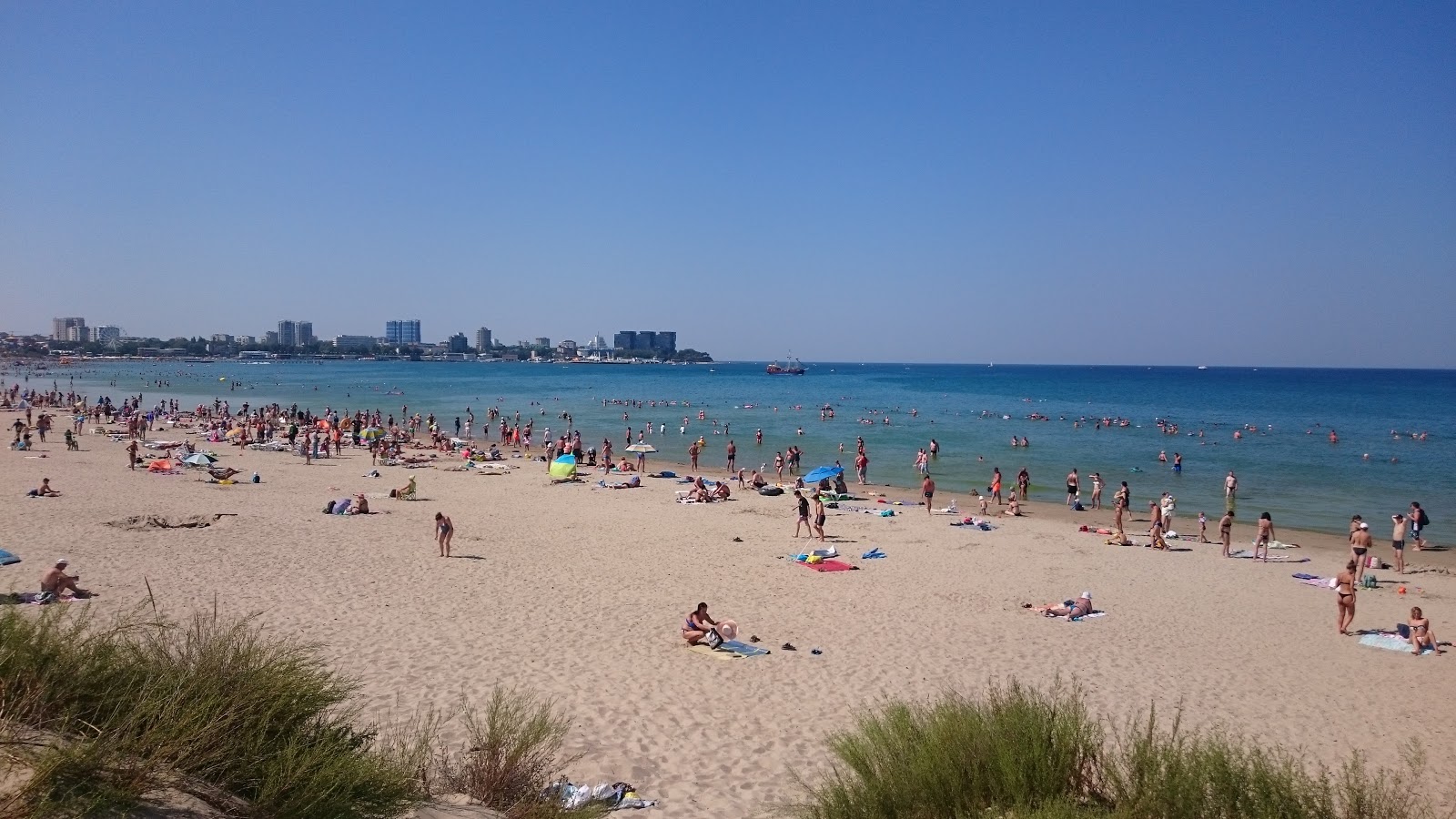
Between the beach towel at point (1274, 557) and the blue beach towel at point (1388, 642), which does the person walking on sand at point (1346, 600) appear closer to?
the blue beach towel at point (1388, 642)

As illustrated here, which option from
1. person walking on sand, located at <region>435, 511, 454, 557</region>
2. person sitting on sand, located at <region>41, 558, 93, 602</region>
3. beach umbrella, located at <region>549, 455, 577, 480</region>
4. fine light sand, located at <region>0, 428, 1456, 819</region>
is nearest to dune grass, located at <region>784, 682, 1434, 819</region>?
fine light sand, located at <region>0, 428, 1456, 819</region>

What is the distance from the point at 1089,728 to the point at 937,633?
21.8 ft

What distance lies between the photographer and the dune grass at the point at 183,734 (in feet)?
11.6

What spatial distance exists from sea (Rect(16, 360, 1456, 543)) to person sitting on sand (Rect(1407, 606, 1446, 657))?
11.4m

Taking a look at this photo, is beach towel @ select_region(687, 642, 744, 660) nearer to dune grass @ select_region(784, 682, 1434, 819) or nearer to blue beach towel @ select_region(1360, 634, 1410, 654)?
dune grass @ select_region(784, 682, 1434, 819)

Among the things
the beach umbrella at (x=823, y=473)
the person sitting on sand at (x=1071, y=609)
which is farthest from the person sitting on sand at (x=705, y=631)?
the beach umbrella at (x=823, y=473)

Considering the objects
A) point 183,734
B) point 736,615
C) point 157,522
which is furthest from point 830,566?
point 157,522

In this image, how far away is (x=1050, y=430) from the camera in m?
48.1

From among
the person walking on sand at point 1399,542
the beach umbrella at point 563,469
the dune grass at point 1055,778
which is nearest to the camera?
the dune grass at point 1055,778

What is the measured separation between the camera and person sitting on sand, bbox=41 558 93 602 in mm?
10318

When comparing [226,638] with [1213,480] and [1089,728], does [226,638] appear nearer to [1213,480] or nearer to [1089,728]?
[1089,728]

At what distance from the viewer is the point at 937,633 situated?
11.2m

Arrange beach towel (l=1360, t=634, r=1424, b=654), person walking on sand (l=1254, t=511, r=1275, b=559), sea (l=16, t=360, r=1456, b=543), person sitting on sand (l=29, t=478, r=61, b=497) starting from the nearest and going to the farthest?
beach towel (l=1360, t=634, r=1424, b=654) < person walking on sand (l=1254, t=511, r=1275, b=559) < person sitting on sand (l=29, t=478, r=61, b=497) < sea (l=16, t=360, r=1456, b=543)

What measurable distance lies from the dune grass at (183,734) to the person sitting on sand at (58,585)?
7.01m
